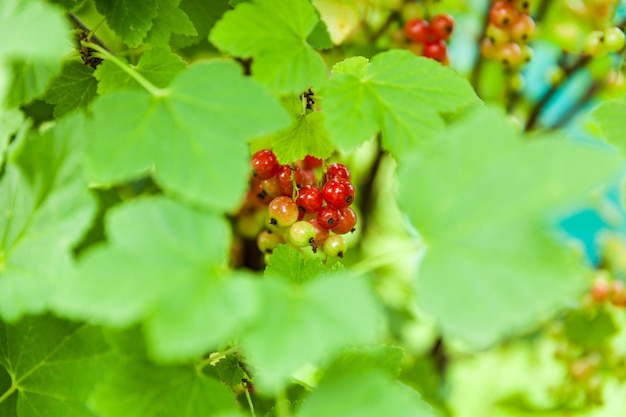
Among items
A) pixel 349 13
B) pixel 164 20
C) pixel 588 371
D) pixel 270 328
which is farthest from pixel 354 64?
pixel 588 371

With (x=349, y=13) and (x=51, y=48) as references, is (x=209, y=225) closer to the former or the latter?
(x=51, y=48)

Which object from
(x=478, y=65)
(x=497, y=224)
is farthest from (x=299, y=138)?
(x=478, y=65)

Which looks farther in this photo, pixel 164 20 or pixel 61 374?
pixel 164 20

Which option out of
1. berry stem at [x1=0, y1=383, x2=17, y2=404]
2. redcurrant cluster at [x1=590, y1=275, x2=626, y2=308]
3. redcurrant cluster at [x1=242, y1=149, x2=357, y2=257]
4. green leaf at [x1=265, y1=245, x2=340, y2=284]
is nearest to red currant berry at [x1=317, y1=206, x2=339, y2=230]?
redcurrant cluster at [x1=242, y1=149, x2=357, y2=257]

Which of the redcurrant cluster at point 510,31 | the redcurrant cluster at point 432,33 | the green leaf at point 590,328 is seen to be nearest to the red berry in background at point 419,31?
the redcurrant cluster at point 432,33

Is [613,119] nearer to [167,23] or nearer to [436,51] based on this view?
[436,51]

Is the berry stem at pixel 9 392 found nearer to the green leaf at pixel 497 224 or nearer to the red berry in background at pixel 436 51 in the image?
the green leaf at pixel 497 224
